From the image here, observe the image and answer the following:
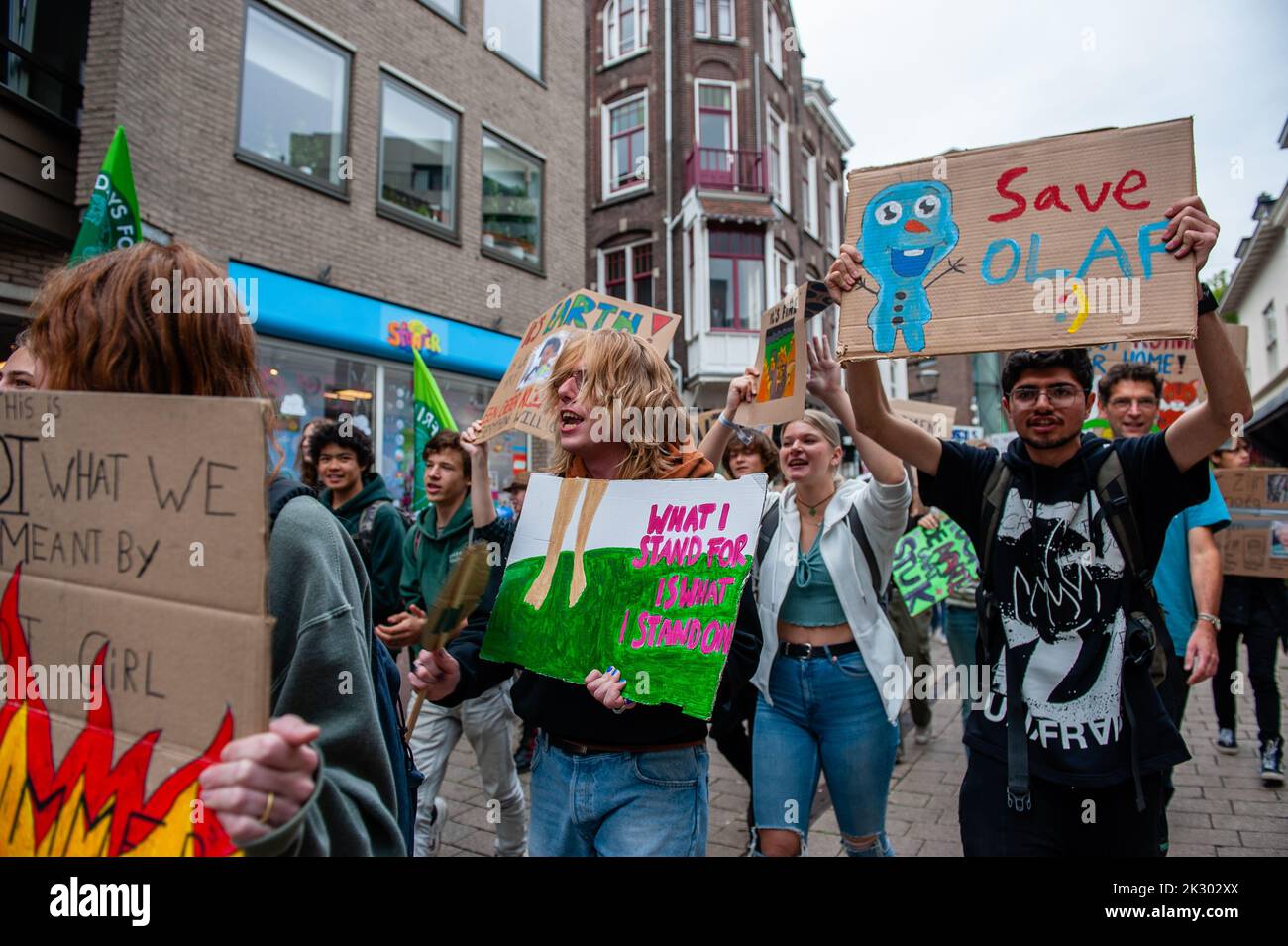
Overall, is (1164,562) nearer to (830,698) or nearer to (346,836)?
(830,698)

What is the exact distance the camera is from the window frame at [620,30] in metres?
20.3

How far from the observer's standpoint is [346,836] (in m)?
1.19

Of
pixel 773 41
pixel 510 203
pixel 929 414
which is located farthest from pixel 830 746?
pixel 773 41

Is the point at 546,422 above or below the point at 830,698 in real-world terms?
above

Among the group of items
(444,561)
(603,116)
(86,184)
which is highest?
(603,116)

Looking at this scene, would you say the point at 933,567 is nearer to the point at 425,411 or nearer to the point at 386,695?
the point at 425,411

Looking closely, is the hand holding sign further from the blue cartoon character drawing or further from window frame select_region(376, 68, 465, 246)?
window frame select_region(376, 68, 465, 246)

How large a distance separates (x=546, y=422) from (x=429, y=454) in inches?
55.0

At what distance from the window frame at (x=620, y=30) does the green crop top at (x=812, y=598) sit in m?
20.6

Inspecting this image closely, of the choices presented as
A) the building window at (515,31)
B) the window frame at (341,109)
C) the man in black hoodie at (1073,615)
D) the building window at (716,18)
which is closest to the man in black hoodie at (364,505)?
the man in black hoodie at (1073,615)

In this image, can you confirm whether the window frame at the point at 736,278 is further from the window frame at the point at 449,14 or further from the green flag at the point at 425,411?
the green flag at the point at 425,411

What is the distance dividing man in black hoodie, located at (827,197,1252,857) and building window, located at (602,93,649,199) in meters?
19.7

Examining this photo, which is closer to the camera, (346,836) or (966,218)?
(346,836)
